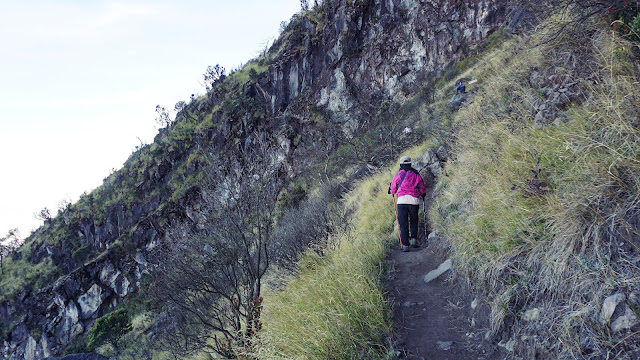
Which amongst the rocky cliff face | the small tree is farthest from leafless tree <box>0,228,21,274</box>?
the small tree

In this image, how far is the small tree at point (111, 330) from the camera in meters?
21.5

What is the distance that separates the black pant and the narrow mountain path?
36.4 inches

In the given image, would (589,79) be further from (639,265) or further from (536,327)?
(536,327)

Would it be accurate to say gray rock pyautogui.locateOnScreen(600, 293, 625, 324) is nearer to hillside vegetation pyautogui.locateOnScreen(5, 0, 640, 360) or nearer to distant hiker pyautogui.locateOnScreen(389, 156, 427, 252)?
hillside vegetation pyautogui.locateOnScreen(5, 0, 640, 360)

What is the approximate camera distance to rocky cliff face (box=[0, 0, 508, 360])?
96.6 feet

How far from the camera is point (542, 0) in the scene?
3924 millimetres

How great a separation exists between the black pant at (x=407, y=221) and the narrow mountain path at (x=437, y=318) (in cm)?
92

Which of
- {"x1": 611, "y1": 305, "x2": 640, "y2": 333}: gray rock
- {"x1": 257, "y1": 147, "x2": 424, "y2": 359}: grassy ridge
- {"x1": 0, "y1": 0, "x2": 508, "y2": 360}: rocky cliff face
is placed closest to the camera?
{"x1": 611, "y1": 305, "x2": 640, "y2": 333}: gray rock

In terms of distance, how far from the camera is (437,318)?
3.29m

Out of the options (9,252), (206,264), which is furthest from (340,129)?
(9,252)

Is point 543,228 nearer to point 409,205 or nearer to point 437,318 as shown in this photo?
point 437,318

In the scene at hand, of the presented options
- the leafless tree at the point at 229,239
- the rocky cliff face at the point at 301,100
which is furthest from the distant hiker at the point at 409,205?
the rocky cliff face at the point at 301,100

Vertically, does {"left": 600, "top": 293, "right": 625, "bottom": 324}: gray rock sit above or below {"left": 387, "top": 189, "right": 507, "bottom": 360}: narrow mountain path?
above

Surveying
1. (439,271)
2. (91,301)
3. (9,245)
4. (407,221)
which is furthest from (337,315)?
(9,245)
